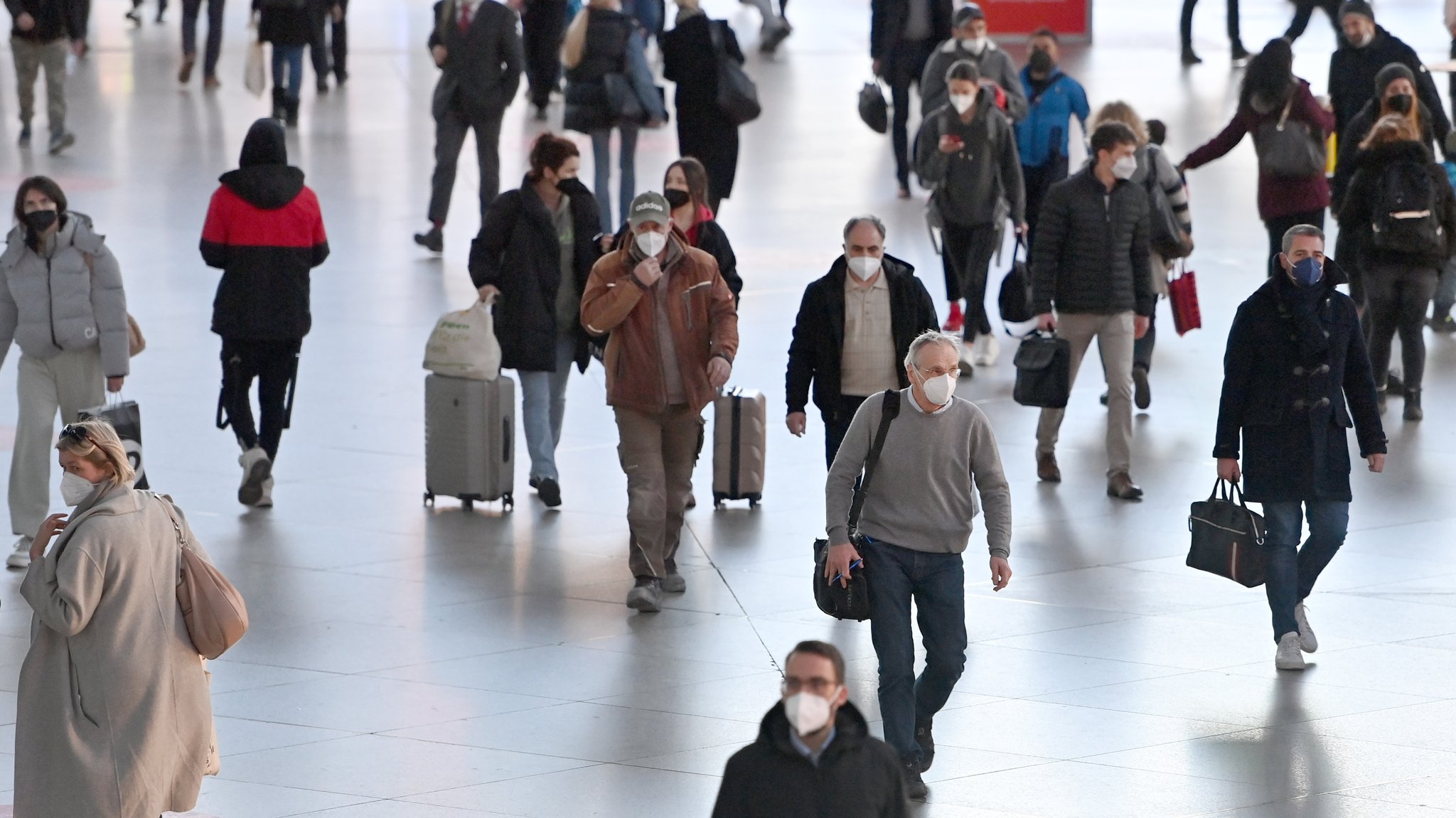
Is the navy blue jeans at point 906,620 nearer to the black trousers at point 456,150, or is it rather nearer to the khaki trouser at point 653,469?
the khaki trouser at point 653,469

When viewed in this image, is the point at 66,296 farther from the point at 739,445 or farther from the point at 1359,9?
the point at 1359,9

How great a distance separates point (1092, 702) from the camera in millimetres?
8016

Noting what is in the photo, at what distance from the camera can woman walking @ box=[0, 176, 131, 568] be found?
945 cm

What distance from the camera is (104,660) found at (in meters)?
5.93

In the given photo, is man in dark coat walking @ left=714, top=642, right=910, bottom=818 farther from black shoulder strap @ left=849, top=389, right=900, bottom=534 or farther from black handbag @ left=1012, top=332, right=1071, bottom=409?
black handbag @ left=1012, top=332, right=1071, bottom=409

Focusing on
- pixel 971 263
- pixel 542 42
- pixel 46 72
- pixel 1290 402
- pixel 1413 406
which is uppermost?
pixel 542 42

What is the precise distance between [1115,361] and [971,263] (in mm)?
2424

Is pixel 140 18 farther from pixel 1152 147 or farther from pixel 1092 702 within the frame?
pixel 1092 702

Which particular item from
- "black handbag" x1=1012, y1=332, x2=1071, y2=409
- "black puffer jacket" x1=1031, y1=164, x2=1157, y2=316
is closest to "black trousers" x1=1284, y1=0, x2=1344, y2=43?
"black puffer jacket" x1=1031, y1=164, x2=1157, y2=316

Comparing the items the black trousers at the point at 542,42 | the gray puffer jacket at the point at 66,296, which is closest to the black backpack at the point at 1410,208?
the gray puffer jacket at the point at 66,296

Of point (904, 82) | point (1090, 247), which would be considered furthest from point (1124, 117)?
point (904, 82)

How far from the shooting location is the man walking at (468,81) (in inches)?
651

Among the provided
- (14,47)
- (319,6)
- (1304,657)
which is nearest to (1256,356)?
(1304,657)

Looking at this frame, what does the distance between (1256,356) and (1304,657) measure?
1.21m
